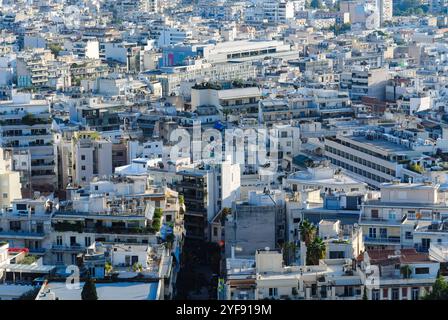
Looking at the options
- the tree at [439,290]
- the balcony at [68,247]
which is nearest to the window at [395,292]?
the tree at [439,290]

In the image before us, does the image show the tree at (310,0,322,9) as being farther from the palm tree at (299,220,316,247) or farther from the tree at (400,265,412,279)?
the tree at (400,265,412,279)

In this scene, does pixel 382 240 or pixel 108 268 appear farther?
pixel 382 240

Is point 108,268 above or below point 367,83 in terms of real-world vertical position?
below

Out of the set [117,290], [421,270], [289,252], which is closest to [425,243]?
[289,252]

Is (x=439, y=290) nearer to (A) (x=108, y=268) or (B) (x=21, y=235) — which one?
(A) (x=108, y=268)

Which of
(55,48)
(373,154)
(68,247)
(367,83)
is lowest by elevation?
(68,247)

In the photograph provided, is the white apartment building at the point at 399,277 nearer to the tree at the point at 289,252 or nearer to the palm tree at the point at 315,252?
the palm tree at the point at 315,252

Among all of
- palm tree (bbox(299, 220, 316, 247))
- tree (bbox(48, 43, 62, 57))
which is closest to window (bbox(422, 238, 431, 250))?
palm tree (bbox(299, 220, 316, 247))

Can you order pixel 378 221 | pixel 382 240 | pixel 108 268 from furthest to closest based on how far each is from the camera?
pixel 378 221
pixel 382 240
pixel 108 268
